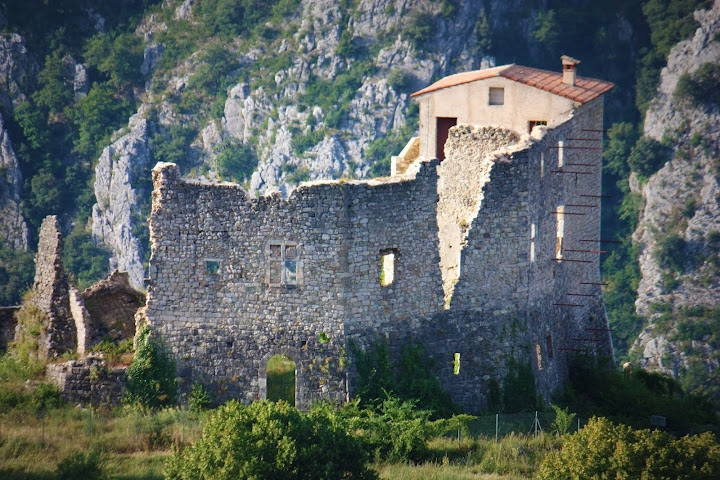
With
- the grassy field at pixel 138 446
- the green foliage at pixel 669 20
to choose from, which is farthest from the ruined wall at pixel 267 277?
the green foliage at pixel 669 20

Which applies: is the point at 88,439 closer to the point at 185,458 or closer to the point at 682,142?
the point at 185,458

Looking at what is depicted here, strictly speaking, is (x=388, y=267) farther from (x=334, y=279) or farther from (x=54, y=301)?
(x=54, y=301)

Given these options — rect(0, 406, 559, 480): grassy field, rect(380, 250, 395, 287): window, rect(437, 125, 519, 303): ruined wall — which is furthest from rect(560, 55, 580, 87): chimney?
rect(0, 406, 559, 480): grassy field

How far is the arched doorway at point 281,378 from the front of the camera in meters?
33.5

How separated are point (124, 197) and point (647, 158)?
28.9 meters

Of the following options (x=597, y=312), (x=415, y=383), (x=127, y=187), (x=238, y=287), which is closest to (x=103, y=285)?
(x=238, y=287)

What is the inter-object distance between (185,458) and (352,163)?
57511 millimetres

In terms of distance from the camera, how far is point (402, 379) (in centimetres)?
3356

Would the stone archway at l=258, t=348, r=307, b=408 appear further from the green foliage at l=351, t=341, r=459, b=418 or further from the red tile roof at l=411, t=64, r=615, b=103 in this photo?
the red tile roof at l=411, t=64, r=615, b=103

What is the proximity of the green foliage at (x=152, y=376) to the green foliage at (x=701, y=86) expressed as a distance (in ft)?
202

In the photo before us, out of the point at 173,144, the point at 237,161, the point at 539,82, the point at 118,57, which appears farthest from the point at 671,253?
the point at 539,82

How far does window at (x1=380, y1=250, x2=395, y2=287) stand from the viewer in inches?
1312

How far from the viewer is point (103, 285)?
118 feet

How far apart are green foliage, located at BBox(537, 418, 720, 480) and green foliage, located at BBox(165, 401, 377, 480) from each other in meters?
3.62
